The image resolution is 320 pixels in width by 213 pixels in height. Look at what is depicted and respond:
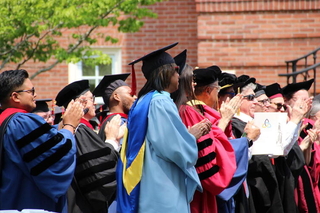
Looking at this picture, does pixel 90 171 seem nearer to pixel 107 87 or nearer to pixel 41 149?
pixel 41 149

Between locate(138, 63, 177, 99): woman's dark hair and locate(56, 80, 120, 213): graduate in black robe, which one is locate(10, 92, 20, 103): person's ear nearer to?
locate(56, 80, 120, 213): graduate in black robe

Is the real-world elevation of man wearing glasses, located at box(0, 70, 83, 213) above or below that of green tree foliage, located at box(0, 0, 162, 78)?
below

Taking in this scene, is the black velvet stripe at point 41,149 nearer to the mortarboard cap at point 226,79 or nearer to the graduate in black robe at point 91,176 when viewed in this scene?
the graduate in black robe at point 91,176

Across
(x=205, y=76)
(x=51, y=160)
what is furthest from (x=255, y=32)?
(x=51, y=160)

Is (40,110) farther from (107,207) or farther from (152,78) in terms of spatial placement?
(152,78)

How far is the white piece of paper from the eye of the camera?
561 centimetres

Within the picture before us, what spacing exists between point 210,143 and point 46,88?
823 centimetres

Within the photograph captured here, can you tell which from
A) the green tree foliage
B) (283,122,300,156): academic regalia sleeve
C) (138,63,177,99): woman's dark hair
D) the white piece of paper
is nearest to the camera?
(138,63,177,99): woman's dark hair

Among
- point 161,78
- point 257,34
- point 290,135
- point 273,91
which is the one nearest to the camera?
point 161,78

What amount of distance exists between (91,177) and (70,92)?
0.99 metres

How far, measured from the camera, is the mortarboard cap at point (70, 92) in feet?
18.0


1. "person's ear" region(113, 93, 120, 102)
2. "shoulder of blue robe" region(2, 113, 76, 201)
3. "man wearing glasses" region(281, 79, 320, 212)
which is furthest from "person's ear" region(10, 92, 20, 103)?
"man wearing glasses" region(281, 79, 320, 212)

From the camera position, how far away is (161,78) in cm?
451

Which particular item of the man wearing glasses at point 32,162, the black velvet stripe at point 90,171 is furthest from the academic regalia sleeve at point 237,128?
the man wearing glasses at point 32,162
